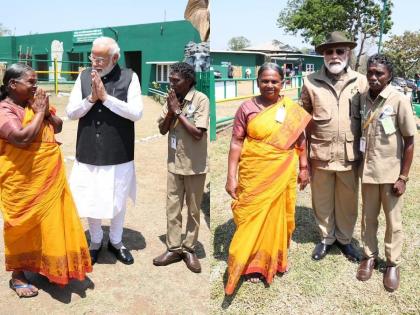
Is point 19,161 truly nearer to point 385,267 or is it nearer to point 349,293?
point 349,293

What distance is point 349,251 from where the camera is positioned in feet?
11.0

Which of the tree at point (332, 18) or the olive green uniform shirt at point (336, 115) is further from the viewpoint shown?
the tree at point (332, 18)

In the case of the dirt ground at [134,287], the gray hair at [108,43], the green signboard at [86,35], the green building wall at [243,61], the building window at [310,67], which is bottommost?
the dirt ground at [134,287]

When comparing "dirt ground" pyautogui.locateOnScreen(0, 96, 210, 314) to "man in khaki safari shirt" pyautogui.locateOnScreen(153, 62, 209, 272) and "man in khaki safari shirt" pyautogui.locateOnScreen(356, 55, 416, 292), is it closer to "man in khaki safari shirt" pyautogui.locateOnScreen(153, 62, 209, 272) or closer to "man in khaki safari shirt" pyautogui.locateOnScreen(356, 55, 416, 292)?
"man in khaki safari shirt" pyautogui.locateOnScreen(153, 62, 209, 272)

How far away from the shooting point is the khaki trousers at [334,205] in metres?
3.28

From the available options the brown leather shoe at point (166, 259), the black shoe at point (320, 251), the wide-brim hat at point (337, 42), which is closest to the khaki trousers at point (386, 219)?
the black shoe at point (320, 251)

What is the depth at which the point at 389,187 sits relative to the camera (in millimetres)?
2883

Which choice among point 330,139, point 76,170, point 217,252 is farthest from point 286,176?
point 76,170

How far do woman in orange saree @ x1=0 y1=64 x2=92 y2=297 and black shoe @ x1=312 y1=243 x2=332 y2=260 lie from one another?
5.70ft

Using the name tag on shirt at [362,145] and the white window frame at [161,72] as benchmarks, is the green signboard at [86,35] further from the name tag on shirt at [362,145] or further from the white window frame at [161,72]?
the name tag on shirt at [362,145]

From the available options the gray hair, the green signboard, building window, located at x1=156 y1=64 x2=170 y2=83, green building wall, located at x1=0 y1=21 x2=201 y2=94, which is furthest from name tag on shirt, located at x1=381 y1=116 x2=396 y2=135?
the green signboard

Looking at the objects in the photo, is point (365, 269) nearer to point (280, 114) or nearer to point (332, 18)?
point (280, 114)

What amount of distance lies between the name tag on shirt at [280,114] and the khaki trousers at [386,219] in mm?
812

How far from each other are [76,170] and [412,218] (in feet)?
10.4
